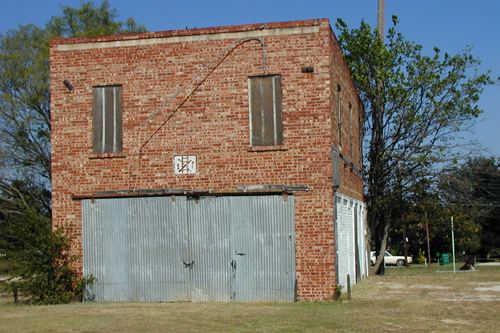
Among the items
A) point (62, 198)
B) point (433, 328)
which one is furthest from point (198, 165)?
point (433, 328)

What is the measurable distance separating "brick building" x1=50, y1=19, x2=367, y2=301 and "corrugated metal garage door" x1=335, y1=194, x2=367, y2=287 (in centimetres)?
100

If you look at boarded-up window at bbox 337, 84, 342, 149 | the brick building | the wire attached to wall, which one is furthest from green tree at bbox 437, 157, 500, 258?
the wire attached to wall

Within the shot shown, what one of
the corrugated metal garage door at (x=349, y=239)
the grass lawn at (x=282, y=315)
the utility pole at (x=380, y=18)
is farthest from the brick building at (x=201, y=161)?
the utility pole at (x=380, y=18)

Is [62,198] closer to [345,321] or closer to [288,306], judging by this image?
[288,306]

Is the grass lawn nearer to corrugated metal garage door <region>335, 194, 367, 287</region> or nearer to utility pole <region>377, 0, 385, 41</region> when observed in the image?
corrugated metal garage door <region>335, 194, 367, 287</region>

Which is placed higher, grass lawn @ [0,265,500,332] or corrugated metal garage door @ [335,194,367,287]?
corrugated metal garage door @ [335,194,367,287]

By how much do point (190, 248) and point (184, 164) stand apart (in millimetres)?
2223

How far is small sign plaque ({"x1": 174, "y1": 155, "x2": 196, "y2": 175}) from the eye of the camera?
803 inches

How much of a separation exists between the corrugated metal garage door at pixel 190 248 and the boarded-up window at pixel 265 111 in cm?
155

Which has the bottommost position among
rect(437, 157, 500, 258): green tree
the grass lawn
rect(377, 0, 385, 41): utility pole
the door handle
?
the grass lawn

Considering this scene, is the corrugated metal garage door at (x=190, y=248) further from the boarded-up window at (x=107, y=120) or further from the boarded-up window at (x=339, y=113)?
the boarded-up window at (x=339, y=113)

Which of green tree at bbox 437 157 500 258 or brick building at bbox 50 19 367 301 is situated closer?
brick building at bbox 50 19 367 301

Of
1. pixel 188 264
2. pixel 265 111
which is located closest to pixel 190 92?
pixel 265 111

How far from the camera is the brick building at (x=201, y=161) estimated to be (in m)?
19.8
